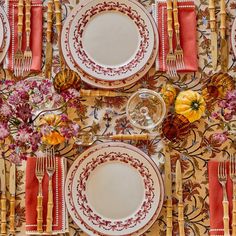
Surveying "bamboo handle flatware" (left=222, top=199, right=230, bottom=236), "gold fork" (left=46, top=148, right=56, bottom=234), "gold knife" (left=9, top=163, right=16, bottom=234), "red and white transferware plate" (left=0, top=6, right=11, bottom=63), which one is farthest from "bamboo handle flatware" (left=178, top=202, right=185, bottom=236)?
"red and white transferware plate" (left=0, top=6, right=11, bottom=63)

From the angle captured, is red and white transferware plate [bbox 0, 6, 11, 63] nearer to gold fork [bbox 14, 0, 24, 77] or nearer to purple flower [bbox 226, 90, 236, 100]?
gold fork [bbox 14, 0, 24, 77]

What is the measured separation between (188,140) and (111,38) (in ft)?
1.30

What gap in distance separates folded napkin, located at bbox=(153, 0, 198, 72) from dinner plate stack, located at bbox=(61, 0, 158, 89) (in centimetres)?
2

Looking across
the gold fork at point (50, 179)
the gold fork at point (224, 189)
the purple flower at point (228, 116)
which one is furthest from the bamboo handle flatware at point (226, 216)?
the gold fork at point (50, 179)

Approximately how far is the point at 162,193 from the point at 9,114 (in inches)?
20.3

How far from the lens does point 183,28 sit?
1.68 m

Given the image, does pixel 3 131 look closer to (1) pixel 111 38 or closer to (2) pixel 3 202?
(2) pixel 3 202

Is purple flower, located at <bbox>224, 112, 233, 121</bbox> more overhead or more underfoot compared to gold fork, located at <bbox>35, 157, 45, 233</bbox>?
more overhead

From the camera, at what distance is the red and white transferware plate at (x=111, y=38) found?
5.44 feet

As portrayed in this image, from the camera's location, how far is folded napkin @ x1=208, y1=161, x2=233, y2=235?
158 centimetres

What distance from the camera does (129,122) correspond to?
5.41 feet

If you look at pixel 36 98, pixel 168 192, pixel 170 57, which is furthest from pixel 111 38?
pixel 168 192

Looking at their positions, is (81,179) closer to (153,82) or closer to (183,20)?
(153,82)

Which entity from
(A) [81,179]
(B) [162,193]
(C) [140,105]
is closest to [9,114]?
(A) [81,179]
